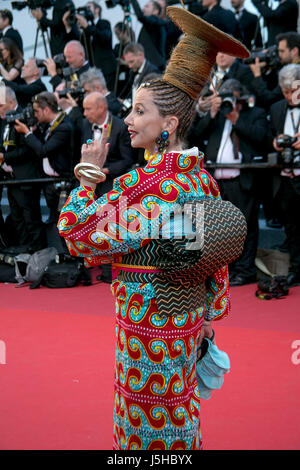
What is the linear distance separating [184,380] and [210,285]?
1.19 ft

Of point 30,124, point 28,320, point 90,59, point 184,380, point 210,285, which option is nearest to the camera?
point 184,380

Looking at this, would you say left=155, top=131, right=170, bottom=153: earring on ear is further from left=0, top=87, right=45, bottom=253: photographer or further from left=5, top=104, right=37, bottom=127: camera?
left=0, top=87, right=45, bottom=253: photographer

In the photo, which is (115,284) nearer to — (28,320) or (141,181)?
(141,181)

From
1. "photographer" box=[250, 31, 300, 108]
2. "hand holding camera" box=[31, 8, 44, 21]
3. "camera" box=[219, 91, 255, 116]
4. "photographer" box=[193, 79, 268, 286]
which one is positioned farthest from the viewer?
"hand holding camera" box=[31, 8, 44, 21]

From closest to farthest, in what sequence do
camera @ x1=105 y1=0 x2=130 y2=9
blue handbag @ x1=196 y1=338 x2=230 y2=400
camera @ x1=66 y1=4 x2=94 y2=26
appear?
blue handbag @ x1=196 y1=338 x2=230 y2=400 → camera @ x1=105 y1=0 x2=130 y2=9 → camera @ x1=66 y1=4 x2=94 y2=26

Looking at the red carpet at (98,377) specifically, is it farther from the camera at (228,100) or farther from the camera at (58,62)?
the camera at (58,62)

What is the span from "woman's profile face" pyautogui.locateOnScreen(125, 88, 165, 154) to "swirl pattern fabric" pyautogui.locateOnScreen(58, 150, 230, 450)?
0.08 metres

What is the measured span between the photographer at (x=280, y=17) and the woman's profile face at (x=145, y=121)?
531 cm

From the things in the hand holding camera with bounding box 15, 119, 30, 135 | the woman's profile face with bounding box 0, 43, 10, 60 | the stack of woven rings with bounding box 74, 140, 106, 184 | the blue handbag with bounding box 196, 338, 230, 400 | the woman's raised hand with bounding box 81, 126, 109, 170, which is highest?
the woman's profile face with bounding box 0, 43, 10, 60

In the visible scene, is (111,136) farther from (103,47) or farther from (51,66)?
(103,47)

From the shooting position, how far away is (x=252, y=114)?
5.51m

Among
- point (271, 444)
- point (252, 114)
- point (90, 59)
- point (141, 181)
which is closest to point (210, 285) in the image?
point (141, 181)

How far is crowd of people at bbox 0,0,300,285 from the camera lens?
537cm

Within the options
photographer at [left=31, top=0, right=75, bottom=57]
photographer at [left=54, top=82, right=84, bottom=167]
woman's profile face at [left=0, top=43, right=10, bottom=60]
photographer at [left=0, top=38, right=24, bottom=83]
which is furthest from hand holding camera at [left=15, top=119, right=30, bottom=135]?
photographer at [left=31, top=0, right=75, bottom=57]
